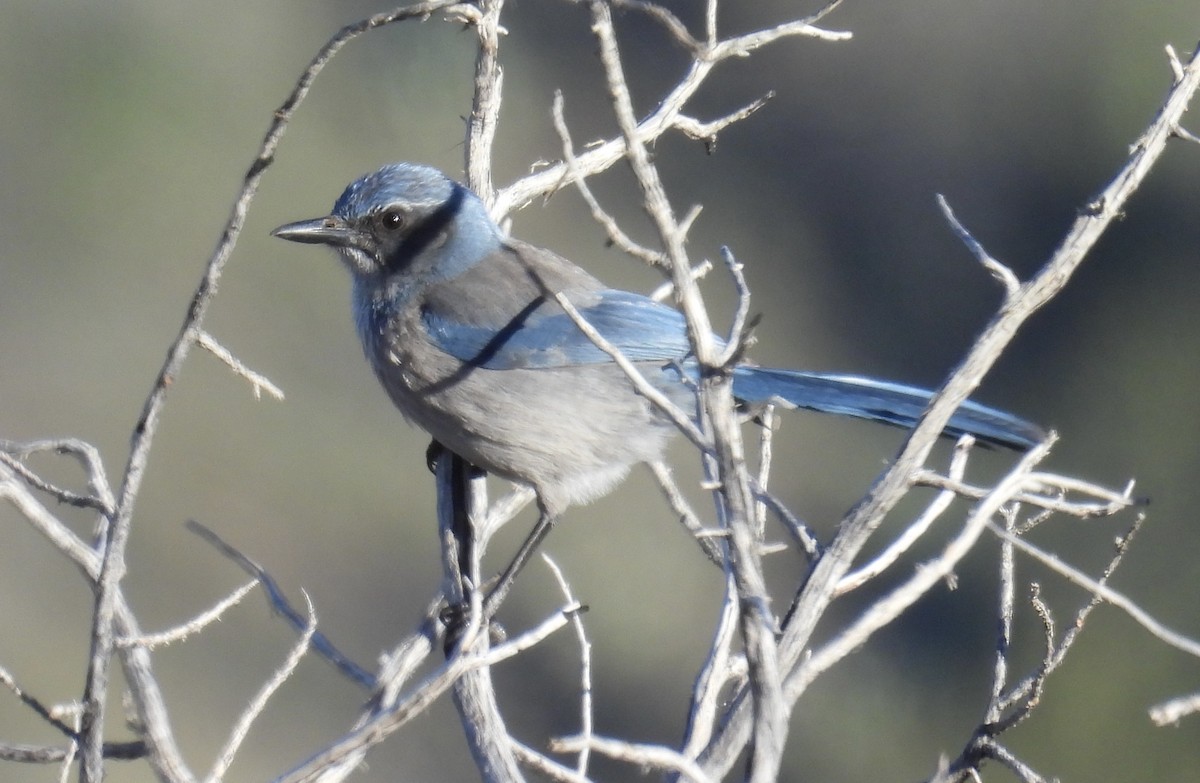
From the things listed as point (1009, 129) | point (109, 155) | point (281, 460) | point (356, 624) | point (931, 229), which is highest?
point (109, 155)

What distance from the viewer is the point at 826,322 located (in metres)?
8.14

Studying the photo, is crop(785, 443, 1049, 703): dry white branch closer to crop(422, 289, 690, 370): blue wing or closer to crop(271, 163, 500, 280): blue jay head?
crop(422, 289, 690, 370): blue wing

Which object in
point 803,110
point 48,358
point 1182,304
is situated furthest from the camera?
point 803,110

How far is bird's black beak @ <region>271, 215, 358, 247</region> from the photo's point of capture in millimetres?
3391

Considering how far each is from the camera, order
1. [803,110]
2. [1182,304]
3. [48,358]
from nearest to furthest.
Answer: [1182,304]
[48,358]
[803,110]

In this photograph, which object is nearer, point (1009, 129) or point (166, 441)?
point (166, 441)

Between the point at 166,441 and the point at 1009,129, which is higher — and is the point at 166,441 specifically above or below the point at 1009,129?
below

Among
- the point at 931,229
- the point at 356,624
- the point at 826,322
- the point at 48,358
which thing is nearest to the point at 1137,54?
the point at 931,229

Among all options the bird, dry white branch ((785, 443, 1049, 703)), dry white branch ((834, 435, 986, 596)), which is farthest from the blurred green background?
dry white branch ((785, 443, 1049, 703))

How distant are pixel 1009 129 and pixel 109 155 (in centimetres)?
561

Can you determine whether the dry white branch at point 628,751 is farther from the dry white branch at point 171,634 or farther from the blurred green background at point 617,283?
the blurred green background at point 617,283

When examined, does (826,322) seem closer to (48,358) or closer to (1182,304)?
(1182,304)

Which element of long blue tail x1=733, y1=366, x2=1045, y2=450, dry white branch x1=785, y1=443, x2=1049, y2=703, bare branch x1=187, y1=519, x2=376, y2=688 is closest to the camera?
dry white branch x1=785, y1=443, x2=1049, y2=703

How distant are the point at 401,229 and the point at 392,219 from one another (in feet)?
0.11
